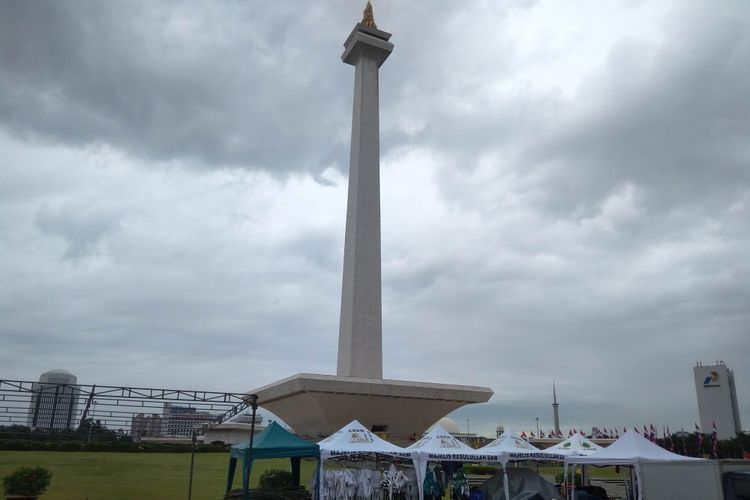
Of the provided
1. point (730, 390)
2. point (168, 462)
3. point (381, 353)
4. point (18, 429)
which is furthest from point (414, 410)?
point (730, 390)

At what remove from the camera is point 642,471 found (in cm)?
1445

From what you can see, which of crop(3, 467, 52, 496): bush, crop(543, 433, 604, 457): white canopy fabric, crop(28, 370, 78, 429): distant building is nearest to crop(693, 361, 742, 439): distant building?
crop(543, 433, 604, 457): white canopy fabric

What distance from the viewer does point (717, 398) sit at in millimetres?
102188

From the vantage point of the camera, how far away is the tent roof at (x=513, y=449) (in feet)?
55.6

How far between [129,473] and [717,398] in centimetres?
10564

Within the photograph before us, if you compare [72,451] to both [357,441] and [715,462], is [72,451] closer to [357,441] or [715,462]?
[357,441]

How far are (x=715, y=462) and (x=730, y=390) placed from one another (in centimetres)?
10556

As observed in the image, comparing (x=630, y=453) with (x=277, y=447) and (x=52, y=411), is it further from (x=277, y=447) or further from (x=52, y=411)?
(x=52, y=411)

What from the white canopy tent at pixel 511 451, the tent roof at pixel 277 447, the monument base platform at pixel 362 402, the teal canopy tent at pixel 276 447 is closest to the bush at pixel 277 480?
the teal canopy tent at pixel 276 447

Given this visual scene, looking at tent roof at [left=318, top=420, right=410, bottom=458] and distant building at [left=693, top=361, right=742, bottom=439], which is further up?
distant building at [left=693, top=361, right=742, bottom=439]

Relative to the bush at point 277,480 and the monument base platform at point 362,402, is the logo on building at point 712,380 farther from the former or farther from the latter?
the bush at point 277,480

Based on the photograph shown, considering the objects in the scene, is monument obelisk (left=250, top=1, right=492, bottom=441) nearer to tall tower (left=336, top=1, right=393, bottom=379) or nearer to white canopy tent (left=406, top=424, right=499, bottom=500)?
tall tower (left=336, top=1, right=393, bottom=379)

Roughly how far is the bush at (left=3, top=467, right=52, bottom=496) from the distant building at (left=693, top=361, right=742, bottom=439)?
10674 cm

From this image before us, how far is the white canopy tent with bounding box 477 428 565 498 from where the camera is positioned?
16719 millimetres
